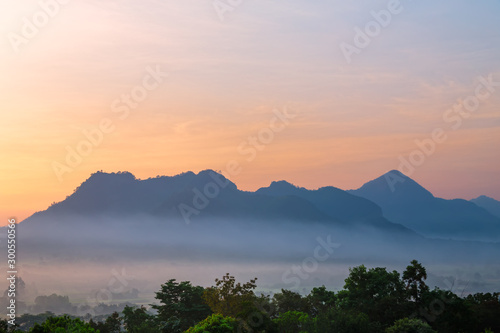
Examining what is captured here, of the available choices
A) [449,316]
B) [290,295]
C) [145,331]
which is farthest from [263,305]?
[449,316]

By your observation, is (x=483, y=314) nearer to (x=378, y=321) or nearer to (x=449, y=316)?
(x=449, y=316)

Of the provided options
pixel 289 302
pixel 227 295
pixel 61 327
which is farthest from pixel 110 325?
pixel 61 327

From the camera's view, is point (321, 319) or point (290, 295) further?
point (290, 295)

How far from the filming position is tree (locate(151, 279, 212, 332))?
75.7 meters

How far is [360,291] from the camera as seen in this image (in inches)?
2785

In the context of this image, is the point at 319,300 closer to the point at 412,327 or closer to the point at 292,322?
the point at 292,322

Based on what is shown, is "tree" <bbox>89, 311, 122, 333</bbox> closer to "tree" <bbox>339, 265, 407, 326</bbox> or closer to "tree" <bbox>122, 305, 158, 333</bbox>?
"tree" <bbox>122, 305, 158, 333</bbox>

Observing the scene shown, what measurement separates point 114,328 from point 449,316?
140 ft

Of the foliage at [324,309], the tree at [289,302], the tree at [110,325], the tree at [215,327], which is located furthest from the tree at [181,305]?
the tree at [215,327]

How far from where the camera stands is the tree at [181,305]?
75.7 meters

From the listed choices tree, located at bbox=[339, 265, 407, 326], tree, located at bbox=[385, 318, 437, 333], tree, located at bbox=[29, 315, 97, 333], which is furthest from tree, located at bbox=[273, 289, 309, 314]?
tree, located at bbox=[29, 315, 97, 333]

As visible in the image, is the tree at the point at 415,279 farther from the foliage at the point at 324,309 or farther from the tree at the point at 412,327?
the tree at the point at 412,327

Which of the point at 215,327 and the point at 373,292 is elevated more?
the point at 373,292

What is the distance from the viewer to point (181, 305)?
7750 cm
